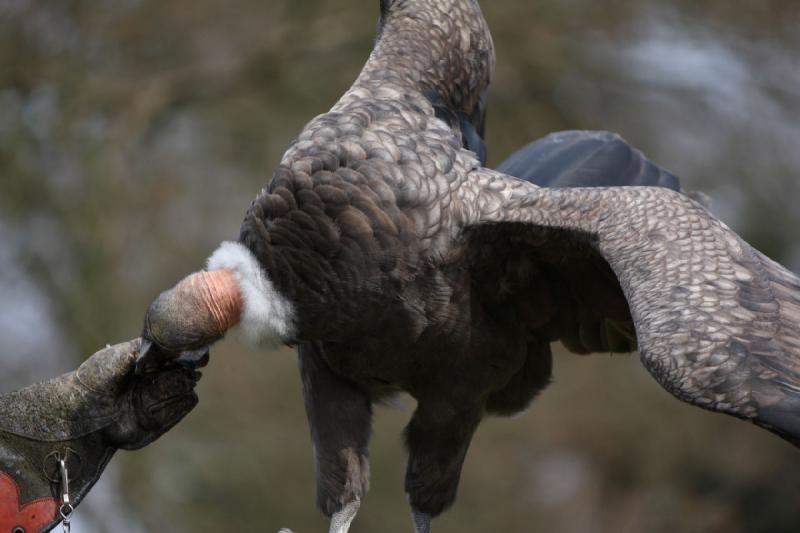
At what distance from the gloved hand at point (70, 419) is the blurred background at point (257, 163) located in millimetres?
5930

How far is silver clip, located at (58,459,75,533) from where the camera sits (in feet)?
15.8

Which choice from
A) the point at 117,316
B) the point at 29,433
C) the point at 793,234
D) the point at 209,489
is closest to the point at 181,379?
the point at 29,433

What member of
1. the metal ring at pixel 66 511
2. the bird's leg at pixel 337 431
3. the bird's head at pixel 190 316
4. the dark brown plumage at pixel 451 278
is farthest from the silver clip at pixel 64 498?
the bird's leg at pixel 337 431

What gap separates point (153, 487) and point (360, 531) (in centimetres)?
185

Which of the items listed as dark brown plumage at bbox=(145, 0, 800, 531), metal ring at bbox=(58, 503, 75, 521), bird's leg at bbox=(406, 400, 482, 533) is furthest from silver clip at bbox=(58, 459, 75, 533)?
bird's leg at bbox=(406, 400, 482, 533)

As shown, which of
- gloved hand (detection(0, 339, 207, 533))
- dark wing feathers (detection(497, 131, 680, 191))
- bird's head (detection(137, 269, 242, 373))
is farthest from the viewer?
dark wing feathers (detection(497, 131, 680, 191))

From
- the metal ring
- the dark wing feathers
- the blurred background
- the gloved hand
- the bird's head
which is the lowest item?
the blurred background

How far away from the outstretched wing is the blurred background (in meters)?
6.02

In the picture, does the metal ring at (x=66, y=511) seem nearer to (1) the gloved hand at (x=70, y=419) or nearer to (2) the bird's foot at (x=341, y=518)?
(1) the gloved hand at (x=70, y=419)

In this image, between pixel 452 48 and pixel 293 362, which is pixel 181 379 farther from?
pixel 293 362

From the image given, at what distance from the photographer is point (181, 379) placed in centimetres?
492

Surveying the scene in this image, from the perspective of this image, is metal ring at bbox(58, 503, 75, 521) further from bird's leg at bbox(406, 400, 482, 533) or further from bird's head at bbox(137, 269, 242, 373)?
bird's leg at bbox(406, 400, 482, 533)

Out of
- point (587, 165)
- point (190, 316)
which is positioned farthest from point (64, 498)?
point (587, 165)

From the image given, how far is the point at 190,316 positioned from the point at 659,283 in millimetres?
1582
